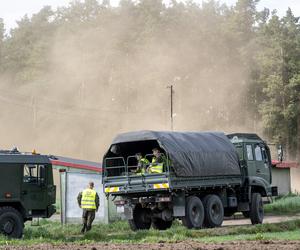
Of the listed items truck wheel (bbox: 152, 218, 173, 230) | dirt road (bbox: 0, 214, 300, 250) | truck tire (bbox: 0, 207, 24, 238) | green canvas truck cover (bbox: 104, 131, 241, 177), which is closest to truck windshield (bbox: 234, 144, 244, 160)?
green canvas truck cover (bbox: 104, 131, 241, 177)

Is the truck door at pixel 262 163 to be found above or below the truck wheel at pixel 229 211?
above

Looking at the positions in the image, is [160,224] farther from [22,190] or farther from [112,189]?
[22,190]

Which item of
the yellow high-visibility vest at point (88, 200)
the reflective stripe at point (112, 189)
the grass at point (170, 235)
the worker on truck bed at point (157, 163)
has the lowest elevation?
the grass at point (170, 235)

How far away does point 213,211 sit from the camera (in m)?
24.1

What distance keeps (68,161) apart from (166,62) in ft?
152

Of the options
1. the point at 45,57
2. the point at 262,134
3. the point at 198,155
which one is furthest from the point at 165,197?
the point at 45,57

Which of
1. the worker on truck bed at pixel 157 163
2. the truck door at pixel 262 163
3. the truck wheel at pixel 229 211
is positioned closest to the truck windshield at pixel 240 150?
the truck door at pixel 262 163

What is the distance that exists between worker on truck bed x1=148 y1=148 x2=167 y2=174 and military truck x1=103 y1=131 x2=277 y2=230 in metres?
0.15

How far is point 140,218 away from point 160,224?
2.69ft

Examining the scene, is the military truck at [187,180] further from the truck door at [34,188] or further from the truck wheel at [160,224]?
the truck door at [34,188]

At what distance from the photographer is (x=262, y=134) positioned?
77.2m

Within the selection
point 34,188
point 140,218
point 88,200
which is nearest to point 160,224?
point 140,218

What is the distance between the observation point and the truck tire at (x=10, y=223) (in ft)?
64.2

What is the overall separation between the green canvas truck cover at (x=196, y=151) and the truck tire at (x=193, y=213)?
2.75 ft
